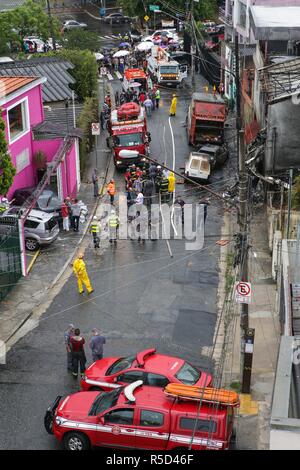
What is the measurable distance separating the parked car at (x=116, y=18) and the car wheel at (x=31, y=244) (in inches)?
2291

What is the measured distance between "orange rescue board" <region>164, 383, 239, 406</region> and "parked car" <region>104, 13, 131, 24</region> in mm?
71066

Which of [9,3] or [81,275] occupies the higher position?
[9,3]

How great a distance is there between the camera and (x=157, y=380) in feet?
61.1

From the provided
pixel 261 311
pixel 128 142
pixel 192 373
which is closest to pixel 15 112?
pixel 128 142

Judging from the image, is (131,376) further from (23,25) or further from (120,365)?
(23,25)

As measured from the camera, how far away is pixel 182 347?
22.6 metres

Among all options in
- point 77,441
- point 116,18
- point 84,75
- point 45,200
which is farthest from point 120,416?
point 116,18

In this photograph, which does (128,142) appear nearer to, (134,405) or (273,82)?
(273,82)

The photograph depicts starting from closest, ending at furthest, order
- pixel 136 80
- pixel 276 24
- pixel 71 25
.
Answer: pixel 276 24, pixel 136 80, pixel 71 25

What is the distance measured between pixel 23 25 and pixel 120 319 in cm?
4886

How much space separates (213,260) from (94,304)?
559 centimetres

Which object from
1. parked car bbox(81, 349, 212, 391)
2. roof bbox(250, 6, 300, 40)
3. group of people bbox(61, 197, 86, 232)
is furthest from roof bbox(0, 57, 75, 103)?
parked car bbox(81, 349, 212, 391)

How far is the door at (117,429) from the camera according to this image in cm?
1694

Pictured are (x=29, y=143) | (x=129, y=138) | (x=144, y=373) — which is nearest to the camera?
(x=144, y=373)
